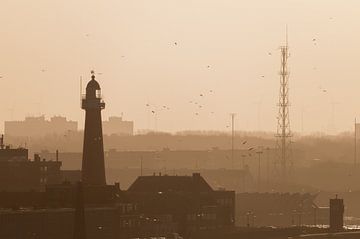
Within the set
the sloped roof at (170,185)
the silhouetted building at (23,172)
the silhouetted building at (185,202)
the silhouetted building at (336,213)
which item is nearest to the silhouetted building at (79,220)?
the silhouetted building at (185,202)

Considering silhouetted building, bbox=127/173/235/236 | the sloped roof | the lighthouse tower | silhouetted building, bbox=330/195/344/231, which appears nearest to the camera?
the lighthouse tower

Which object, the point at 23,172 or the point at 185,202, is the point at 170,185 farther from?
the point at 23,172

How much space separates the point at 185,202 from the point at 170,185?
9344mm

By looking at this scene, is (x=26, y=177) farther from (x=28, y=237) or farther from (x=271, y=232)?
(x=28, y=237)

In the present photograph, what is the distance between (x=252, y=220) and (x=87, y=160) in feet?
196

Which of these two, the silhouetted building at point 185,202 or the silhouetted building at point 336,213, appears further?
the silhouetted building at point 336,213

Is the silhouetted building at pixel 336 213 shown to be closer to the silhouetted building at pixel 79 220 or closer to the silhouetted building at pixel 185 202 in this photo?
the silhouetted building at pixel 185 202

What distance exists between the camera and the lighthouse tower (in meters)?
118

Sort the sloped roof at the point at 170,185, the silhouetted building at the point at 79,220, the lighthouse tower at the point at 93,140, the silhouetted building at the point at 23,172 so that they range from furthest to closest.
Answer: the sloped roof at the point at 170,185 < the silhouetted building at the point at 23,172 < the lighthouse tower at the point at 93,140 < the silhouetted building at the point at 79,220

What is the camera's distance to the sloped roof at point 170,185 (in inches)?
5335

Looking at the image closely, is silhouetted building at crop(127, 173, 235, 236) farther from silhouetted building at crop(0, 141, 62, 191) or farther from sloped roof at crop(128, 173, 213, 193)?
silhouetted building at crop(0, 141, 62, 191)

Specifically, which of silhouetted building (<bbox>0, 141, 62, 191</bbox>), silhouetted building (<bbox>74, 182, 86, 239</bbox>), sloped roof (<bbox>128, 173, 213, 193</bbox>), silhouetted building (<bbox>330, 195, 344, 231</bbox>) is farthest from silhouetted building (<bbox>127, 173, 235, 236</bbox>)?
silhouetted building (<bbox>74, 182, 86, 239</bbox>)

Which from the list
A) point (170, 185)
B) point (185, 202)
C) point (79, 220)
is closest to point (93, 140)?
point (185, 202)

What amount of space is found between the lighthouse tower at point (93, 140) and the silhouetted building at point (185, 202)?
4239mm
